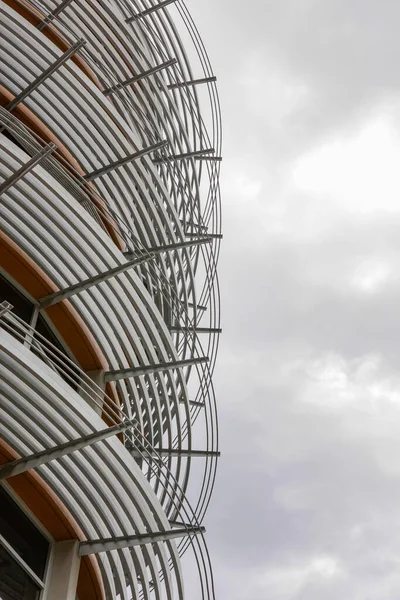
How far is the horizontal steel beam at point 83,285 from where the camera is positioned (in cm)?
1262

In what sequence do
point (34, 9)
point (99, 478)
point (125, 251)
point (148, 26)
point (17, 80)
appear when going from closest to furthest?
1. point (99, 478)
2. point (17, 80)
3. point (34, 9)
4. point (125, 251)
5. point (148, 26)

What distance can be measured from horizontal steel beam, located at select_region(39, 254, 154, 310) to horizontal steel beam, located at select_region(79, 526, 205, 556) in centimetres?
362

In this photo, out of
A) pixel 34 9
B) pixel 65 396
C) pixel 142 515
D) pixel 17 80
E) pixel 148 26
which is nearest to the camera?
pixel 65 396

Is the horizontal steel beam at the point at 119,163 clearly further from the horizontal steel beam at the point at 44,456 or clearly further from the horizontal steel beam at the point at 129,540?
the horizontal steel beam at the point at 129,540

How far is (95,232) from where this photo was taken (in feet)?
42.7

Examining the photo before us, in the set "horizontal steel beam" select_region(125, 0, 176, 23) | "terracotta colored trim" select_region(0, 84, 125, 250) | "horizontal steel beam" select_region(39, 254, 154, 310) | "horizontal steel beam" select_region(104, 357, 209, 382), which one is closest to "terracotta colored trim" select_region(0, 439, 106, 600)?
"horizontal steel beam" select_region(39, 254, 154, 310)

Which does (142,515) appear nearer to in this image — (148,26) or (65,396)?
(65,396)

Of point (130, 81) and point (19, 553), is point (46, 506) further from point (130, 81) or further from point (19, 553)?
point (130, 81)

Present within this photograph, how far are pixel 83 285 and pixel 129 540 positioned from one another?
12.8 ft

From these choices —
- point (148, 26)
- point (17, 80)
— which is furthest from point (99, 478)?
point (148, 26)

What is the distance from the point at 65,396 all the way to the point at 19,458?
108cm

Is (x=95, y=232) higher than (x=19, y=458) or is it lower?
higher

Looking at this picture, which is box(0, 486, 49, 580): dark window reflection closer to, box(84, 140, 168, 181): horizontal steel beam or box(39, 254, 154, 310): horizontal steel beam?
box(39, 254, 154, 310): horizontal steel beam

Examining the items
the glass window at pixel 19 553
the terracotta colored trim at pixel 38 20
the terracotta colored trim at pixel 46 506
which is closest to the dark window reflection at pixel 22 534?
the glass window at pixel 19 553
